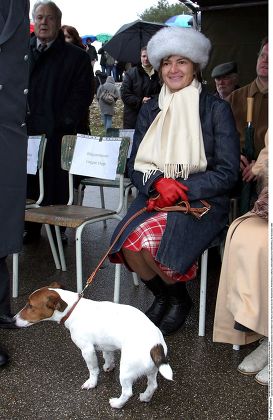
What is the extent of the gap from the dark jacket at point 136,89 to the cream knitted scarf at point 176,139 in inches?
153

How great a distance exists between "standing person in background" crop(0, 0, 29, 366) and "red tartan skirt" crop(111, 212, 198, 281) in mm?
633

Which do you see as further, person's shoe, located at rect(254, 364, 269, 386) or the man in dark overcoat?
the man in dark overcoat

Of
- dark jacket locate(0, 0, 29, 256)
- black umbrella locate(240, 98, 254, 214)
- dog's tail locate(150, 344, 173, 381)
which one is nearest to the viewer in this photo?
dog's tail locate(150, 344, 173, 381)

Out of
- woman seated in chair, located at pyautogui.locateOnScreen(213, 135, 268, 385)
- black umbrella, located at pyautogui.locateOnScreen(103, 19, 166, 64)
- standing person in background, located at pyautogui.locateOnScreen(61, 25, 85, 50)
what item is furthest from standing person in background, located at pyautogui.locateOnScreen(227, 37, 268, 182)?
black umbrella, located at pyautogui.locateOnScreen(103, 19, 166, 64)

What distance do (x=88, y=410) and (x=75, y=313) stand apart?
0.44m

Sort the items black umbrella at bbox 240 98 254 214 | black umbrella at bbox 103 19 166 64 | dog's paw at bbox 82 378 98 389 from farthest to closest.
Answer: black umbrella at bbox 103 19 166 64 < black umbrella at bbox 240 98 254 214 < dog's paw at bbox 82 378 98 389

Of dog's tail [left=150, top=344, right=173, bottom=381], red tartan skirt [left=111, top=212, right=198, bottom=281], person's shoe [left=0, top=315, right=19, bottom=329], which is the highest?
red tartan skirt [left=111, top=212, right=198, bottom=281]

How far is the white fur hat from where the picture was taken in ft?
10.4

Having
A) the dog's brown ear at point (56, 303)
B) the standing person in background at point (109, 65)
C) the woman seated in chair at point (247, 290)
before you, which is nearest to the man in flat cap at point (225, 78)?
the woman seated in chair at point (247, 290)

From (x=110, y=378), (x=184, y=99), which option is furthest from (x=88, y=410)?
(x=184, y=99)

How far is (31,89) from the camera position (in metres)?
4.79

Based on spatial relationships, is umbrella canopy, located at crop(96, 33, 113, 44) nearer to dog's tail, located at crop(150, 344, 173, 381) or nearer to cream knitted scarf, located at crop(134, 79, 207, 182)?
cream knitted scarf, located at crop(134, 79, 207, 182)

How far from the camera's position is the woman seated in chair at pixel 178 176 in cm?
299

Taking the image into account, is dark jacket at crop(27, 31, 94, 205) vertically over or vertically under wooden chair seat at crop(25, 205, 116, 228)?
over
